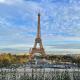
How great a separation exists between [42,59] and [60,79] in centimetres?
2295

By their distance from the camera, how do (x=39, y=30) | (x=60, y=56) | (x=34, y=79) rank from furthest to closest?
(x=60, y=56), (x=39, y=30), (x=34, y=79)

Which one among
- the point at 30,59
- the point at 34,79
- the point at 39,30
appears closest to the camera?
the point at 34,79

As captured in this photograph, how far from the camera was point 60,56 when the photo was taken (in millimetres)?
51156

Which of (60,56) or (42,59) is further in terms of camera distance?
(60,56)

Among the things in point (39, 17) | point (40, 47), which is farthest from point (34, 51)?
point (39, 17)

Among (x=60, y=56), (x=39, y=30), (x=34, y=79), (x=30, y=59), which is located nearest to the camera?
(x=34, y=79)

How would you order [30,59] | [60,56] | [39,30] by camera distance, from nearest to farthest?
[39,30]
[30,59]
[60,56]

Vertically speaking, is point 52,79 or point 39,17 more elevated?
point 39,17

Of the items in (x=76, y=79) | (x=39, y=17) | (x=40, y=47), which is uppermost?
(x=39, y=17)

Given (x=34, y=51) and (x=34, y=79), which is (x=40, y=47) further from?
(x=34, y=79)

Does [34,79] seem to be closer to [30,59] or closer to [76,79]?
[76,79]

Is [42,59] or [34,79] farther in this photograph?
[42,59]

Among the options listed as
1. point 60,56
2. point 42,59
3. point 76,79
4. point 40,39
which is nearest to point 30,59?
point 42,59

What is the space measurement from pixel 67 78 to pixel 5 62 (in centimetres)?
1758
